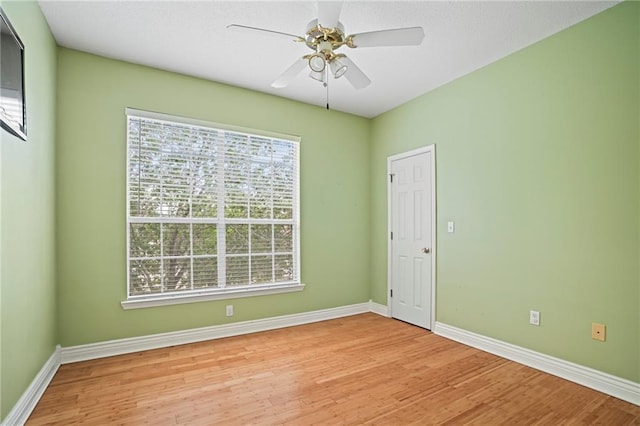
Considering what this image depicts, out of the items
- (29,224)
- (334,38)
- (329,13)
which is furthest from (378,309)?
(29,224)

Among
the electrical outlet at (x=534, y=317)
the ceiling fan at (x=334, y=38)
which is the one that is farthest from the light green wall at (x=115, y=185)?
the electrical outlet at (x=534, y=317)

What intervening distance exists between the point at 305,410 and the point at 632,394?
224 cm

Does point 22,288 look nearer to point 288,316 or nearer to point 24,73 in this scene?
point 24,73

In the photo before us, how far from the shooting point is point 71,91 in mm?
2920

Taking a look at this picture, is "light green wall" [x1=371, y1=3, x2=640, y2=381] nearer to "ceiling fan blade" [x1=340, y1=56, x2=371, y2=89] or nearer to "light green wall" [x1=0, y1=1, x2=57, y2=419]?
"ceiling fan blade" [x1=340, y1=56, x2=371, y2=89]

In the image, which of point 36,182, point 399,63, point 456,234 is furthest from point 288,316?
point 399,63

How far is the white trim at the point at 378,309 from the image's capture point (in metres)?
4.40

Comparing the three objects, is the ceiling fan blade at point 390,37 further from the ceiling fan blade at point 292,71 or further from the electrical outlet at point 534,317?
the electrical outlet at point 534,317

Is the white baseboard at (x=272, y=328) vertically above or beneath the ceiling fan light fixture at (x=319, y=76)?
beneath

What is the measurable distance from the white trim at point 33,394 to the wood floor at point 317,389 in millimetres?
49

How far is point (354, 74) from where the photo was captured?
97.9 inches

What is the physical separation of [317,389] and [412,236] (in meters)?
2.25

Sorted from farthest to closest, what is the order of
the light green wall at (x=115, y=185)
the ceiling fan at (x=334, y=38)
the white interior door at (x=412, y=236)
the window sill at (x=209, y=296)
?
the white interior door at (x=412, y=236) → the window sill at (x=209, y=296) → the light green wall at (x=115, y=185) → the ceiling fan at (x=334, y=38)

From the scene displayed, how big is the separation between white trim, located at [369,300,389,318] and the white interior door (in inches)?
4.6
